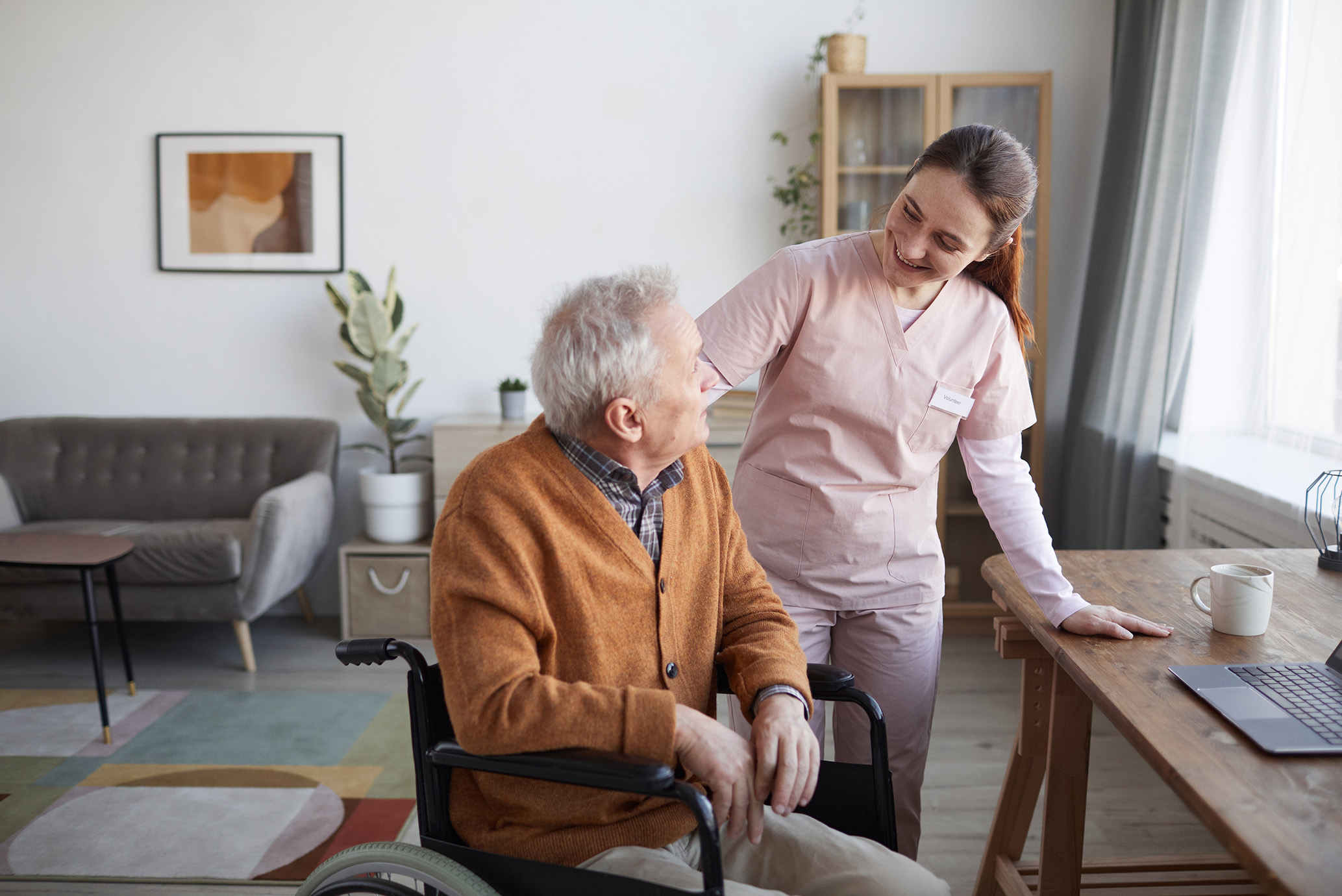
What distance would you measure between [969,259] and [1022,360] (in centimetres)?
27

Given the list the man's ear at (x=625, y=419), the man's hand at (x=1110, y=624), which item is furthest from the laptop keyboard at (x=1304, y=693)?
the man's ear at (x=625, y=419)

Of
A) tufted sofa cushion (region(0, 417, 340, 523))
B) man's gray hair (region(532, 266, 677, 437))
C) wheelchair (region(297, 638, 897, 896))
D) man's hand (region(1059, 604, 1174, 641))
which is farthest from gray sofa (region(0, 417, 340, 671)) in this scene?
man's hand (region(1059, 604, 1174, 641))

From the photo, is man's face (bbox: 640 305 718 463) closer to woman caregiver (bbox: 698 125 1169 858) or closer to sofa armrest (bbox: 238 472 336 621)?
woman caregiver (bbox: 698 125 1169 858)

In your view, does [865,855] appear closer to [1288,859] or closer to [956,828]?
[1288,859]

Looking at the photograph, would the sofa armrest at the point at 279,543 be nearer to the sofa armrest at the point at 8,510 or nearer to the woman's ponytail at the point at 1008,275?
the sofa armrest at the point at 8,510

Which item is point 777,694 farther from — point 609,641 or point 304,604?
point 304,604

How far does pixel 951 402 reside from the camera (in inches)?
61.5

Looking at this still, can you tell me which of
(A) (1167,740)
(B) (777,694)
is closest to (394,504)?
(B) (777,694)

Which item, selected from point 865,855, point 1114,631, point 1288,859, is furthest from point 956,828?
point 1288,859

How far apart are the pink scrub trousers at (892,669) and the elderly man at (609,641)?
1.21ft

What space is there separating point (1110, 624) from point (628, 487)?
726mm

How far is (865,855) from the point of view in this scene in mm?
1185

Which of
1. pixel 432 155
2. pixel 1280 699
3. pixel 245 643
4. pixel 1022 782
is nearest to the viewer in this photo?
pixel 1280 699

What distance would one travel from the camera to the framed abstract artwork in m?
3.87
